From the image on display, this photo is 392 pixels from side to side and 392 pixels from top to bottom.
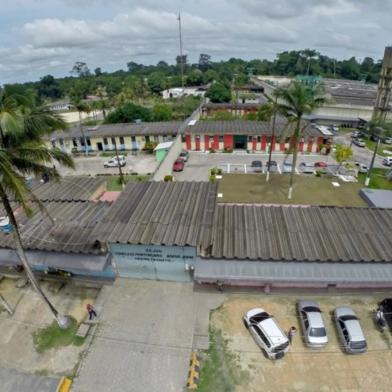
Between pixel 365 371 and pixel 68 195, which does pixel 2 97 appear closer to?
pixel 68 195

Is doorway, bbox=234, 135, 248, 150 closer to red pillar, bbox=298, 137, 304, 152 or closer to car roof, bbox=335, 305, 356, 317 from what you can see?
red pillar, bbox=298, 137, 304, 152

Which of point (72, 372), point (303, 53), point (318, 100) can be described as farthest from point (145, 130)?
point (303, 53)

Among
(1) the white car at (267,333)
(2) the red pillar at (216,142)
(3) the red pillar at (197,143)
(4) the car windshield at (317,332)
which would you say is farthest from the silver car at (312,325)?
(3) the red pillar at (197,143)

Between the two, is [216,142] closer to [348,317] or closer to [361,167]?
[361,167]

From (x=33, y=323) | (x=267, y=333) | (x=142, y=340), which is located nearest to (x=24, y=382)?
(x=33, y=323)

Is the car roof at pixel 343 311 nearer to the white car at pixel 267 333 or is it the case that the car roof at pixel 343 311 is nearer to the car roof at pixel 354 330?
the car roof at pixel 354 330

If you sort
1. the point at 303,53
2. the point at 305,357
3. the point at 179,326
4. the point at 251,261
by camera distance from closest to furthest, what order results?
the point at 305,357, the point at 179,326, the point at 251,261, the point at 303,53
